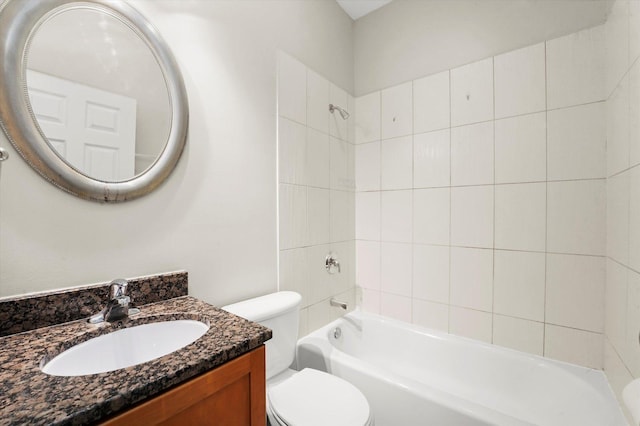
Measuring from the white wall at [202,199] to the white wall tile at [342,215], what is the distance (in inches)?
21.1

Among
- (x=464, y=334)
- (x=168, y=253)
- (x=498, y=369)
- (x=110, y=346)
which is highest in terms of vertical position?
(x=168, y=253)

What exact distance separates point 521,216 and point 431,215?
0.49 meters

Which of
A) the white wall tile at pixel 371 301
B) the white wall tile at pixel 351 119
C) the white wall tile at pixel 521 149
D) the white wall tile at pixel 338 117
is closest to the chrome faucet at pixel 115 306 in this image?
the white wall tile at pixel 338 117

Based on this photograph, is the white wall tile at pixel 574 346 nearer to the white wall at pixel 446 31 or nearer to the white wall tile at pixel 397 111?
the white wall tile at pixel 397 111

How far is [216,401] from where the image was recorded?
0.70 meters

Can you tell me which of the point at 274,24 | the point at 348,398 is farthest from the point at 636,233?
the point at 274,24

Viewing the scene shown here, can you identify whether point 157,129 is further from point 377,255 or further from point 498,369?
point 498,369

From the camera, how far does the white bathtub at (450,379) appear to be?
3.94ft

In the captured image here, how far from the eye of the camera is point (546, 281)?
61.2 inches

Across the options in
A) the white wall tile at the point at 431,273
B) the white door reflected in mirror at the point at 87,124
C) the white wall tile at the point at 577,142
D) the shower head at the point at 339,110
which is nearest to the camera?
the white door reflected in mirror at the point at 87,124

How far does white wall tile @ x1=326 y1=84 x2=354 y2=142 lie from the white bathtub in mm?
1325

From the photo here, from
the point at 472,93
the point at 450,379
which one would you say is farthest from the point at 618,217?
the point at 450,379

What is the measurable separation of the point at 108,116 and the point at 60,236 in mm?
424

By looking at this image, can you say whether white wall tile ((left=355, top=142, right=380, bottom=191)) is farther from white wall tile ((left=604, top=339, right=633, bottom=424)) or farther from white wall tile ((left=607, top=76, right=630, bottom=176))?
white wall tile ((left=604, top=339, right=633, bottom=424))
